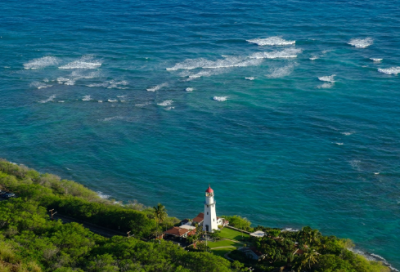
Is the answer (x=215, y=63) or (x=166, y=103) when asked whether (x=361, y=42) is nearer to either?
(x=215, y=63)

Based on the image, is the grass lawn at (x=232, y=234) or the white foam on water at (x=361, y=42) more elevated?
the white foam on water at (x=361, y=42)

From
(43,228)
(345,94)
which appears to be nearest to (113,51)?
(345,94)

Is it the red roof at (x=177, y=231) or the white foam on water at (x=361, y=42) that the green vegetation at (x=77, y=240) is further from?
the white foam on water at (x=361, y=42)

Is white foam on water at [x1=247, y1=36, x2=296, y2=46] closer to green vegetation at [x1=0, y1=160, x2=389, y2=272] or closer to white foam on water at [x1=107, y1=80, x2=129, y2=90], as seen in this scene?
white foam on water at [x1=107, y1=80, x2=129, y2=90]

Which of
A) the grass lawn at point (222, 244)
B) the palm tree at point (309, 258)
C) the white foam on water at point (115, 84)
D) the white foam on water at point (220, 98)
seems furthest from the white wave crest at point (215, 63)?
the palm tree at point (309, 258)

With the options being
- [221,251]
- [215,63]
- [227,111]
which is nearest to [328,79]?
[227,111]

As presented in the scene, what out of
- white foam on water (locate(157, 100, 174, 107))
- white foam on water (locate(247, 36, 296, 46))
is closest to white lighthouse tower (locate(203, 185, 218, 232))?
white foam on water (locate(157, 100, 174, 107))

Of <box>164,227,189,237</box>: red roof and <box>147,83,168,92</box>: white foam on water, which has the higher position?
<box>147,83,168,92</box>: white foam on water
